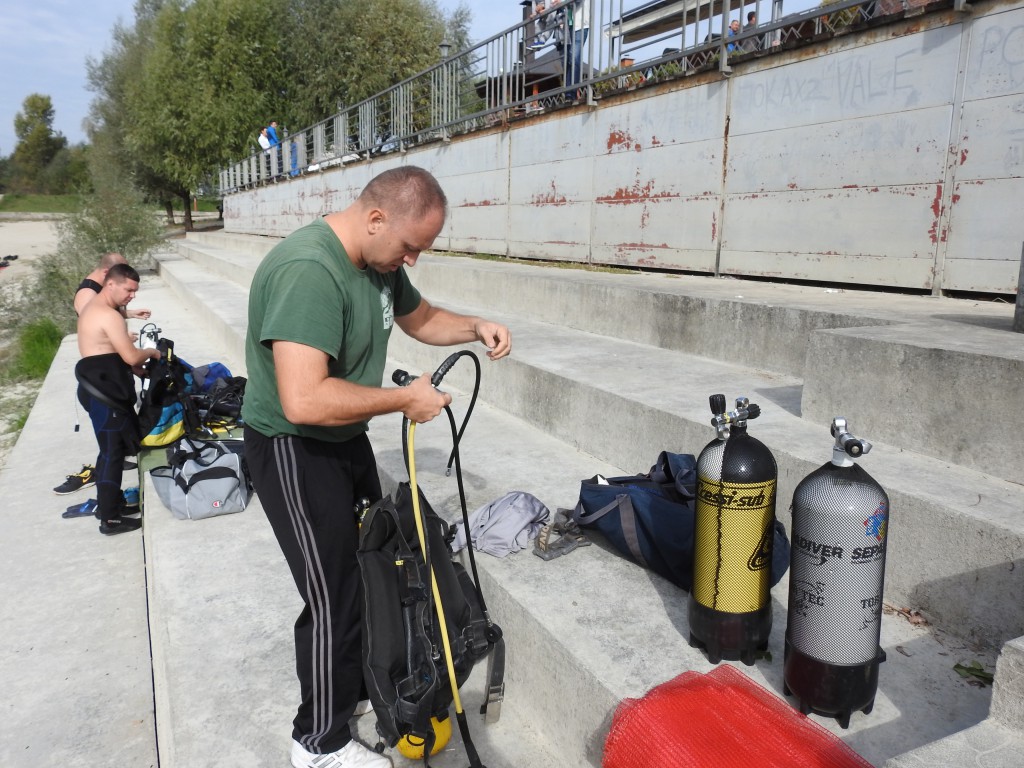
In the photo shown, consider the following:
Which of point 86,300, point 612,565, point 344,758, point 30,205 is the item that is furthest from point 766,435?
point 30,205

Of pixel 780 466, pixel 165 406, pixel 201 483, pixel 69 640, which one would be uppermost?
pixel 780 466

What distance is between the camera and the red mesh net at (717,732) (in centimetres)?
167

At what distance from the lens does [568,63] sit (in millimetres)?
9461

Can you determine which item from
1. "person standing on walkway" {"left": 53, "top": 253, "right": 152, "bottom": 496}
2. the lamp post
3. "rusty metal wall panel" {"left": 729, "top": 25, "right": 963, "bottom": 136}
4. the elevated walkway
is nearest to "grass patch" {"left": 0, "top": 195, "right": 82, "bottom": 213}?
the lamp post

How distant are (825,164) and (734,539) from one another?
473 cm

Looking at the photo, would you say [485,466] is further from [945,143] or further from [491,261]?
[491,261]

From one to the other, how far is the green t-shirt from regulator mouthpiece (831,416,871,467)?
1360 mm

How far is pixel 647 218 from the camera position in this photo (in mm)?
7828

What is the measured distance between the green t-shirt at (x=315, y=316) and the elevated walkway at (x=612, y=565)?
3.10 feet

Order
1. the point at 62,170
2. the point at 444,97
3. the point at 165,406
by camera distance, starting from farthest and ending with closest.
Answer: the point at 62,170
the point at 444,97
the point at 165,406

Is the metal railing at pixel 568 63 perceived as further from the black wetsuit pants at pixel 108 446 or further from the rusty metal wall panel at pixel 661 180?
the black wetsuit pants at pixel 108 446

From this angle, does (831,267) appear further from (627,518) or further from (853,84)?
(627,518)

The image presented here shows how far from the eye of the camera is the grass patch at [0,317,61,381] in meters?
11.8

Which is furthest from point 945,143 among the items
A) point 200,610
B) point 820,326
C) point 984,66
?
point 200,610
